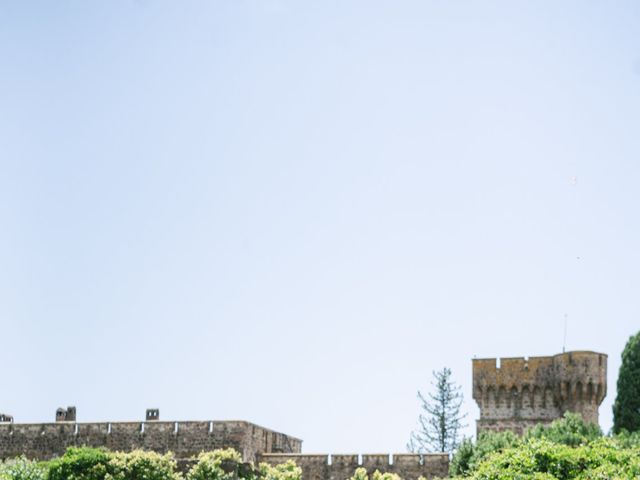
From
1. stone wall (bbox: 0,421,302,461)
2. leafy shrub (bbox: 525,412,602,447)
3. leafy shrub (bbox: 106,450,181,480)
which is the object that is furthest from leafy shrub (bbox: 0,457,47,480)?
leafy shrub (bbox: 525,412,602,447)

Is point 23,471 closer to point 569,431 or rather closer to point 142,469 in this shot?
point 142,469

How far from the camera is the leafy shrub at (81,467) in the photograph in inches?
1271

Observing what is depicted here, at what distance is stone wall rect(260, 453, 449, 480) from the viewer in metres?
33.9

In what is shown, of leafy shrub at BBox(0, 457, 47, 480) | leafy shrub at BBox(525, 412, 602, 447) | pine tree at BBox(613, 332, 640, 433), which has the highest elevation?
pine tree at BBox(613, 332, 640, 433)

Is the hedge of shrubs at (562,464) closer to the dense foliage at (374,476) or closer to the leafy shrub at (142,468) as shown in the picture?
the dense foliage at (374,476)

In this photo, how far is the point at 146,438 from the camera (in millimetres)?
37594

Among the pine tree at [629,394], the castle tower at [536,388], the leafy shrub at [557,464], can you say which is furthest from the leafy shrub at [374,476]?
the castle tower at [536,388]

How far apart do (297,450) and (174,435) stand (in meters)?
5.40

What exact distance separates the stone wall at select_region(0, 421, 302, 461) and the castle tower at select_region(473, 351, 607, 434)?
9667 millimetres

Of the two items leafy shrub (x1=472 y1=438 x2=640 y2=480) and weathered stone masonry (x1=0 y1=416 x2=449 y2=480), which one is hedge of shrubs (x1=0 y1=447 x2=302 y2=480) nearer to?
weathered stone masonry (x1=0 y1=416 x2=449 y2=480)

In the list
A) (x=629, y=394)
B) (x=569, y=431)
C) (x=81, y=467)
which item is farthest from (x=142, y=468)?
(x=629, y=394)

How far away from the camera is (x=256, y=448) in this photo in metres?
37.2

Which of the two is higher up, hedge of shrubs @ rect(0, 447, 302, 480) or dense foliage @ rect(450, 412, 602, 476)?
dense foliage @ rect(450, 412, 602, 476)

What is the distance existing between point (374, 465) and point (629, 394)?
13115 mm
